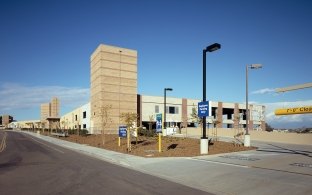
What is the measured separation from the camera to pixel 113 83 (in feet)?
228

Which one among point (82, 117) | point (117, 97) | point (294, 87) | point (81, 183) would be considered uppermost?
point (117, 97)

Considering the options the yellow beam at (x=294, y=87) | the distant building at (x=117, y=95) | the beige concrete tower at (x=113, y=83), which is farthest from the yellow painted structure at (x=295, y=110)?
the beige concrete tower at (x=113, y=83)

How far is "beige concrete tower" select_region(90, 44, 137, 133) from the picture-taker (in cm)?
6819

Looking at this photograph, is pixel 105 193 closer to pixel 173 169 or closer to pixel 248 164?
pixel 173 169

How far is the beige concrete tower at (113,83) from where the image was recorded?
68188 millimetres

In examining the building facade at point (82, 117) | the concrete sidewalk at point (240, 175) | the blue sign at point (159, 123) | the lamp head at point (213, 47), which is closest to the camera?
the concrete sidewalk at point (240, 175)

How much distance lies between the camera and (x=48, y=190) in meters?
10.7

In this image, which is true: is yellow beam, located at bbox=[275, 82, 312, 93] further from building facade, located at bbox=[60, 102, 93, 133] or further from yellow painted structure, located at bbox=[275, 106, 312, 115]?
building facade, located at bbox=[60, 102, 93, 133]

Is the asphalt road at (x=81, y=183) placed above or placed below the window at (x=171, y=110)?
below

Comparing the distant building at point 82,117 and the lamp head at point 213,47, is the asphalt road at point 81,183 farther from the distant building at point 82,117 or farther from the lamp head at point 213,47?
the distant building at point 82,117

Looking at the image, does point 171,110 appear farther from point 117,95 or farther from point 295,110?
point 295,110

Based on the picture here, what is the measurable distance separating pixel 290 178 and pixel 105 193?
669 cm

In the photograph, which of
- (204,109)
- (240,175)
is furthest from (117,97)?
(240,175)

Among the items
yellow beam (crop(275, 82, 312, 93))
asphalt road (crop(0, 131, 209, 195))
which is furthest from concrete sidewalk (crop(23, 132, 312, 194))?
yellow beam (crop(275, 82, 312, 93))
